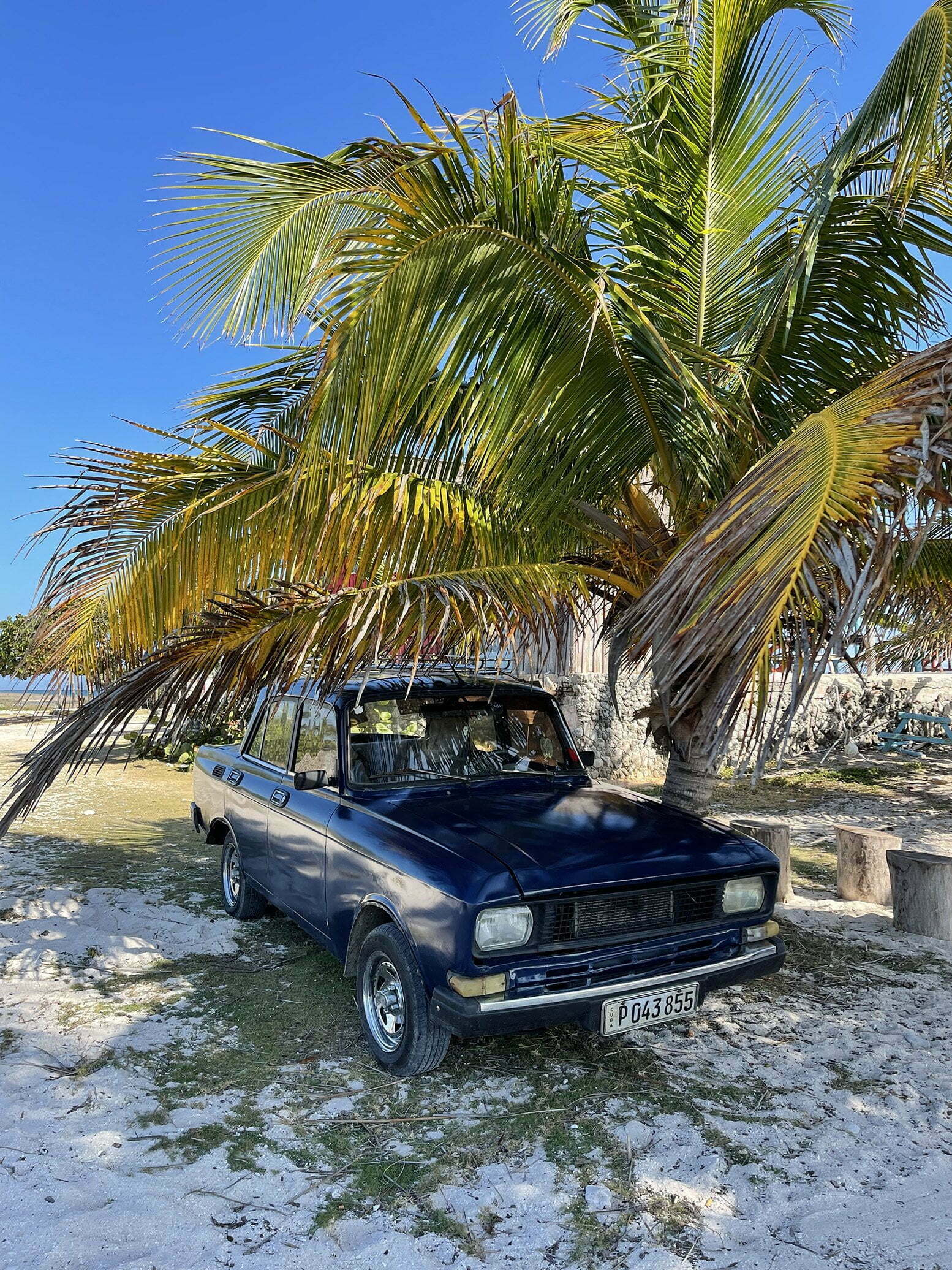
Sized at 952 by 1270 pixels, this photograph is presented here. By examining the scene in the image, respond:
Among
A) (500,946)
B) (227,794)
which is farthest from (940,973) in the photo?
(227,794)

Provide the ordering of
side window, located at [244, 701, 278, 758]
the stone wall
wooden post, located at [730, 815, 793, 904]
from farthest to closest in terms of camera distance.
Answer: the stone wall, wooden post, located at [730, 815, 793, 904], side window, located at [244, 701, 278, 758]

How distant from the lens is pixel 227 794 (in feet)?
19.2

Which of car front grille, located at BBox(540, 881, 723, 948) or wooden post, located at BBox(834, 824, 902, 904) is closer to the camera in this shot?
car front grille, located at BBox(540, 881, 723, 948)

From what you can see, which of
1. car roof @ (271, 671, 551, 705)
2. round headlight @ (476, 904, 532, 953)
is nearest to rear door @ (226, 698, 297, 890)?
car roof @ (271, 671, 551, 705)

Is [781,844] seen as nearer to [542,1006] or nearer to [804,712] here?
[542,1006]

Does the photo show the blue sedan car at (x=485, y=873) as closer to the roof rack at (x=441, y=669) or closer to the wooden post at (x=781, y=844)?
the roof rack at (x=441, y=669)

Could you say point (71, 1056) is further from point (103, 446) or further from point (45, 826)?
point (45, 826)

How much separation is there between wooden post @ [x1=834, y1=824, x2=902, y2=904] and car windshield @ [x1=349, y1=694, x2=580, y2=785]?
2.89 metres

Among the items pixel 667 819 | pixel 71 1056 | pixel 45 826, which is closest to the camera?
pixel 71 1056

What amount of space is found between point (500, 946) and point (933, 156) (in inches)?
185

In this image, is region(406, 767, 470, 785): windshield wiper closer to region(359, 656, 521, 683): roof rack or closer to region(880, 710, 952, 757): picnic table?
region(359, 656, 521, 683): roof rack

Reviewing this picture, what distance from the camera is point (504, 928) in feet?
10.9

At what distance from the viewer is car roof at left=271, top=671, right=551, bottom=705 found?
180 inches

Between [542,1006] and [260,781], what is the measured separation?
2589 mm
